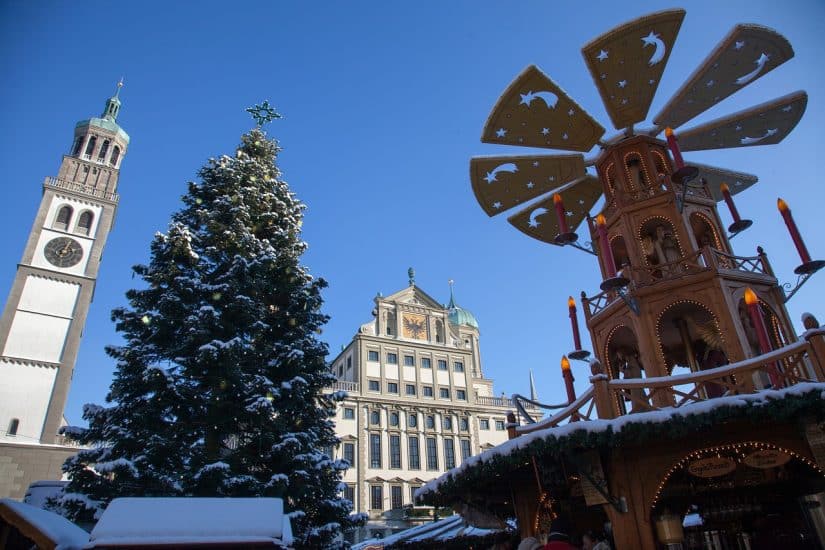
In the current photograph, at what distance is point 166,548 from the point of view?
6.80 m

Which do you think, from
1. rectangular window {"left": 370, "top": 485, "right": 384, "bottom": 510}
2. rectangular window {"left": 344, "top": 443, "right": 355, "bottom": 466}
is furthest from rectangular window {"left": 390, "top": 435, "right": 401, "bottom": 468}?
rectangular window {"left": 344, "top": 443, "right": 355, "bottom": 466}

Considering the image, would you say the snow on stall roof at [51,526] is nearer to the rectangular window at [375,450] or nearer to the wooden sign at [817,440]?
the wooden sign at [817,440]

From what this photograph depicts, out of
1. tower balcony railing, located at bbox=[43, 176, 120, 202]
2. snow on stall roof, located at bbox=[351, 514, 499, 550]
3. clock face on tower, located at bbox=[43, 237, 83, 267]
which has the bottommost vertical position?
snow on stall roof, located at bbox=[351, 514, 499, 550]

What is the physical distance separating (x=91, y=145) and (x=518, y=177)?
57.5 m

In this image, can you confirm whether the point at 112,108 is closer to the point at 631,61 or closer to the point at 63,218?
the point at 63,218

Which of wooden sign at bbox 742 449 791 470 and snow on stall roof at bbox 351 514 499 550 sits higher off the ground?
wooden sign at bbox 742 449 791 470

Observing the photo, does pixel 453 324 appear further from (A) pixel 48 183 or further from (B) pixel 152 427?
(B) pixel 152 427

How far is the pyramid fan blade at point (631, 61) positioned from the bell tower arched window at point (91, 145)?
194 feet

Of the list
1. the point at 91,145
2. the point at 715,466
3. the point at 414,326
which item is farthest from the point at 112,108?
the point at 715,466

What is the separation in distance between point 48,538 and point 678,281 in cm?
1202

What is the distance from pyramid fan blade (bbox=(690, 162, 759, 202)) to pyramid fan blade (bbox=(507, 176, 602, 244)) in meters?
2.98

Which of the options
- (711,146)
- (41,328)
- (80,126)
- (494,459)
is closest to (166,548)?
(494,459)

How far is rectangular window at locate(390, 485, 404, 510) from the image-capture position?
43.4 m

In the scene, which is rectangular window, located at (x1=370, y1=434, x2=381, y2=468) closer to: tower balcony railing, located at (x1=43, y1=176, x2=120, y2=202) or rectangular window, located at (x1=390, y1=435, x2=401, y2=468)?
rectangular window, located at (x1=390, y1=435, x2=401, y2=468)
